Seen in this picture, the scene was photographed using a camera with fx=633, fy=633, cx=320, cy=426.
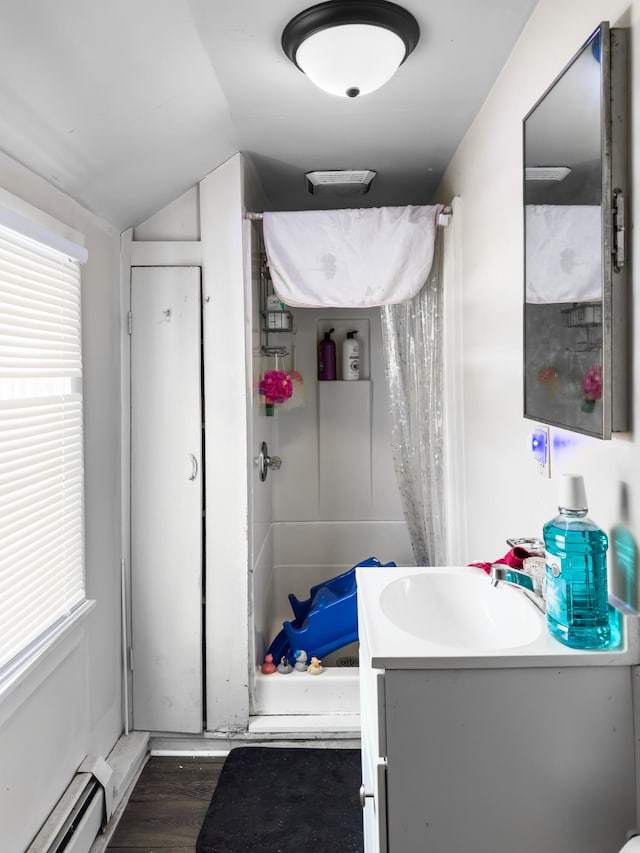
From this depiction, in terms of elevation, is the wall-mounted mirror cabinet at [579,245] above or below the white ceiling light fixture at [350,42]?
below

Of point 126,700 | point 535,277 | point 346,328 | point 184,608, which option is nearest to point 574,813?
point 535,277

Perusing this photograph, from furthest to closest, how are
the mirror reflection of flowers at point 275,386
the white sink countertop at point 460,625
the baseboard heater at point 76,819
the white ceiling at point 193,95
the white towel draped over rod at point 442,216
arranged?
1. the mirror reflection of flowers at point 275,386
2. the white towel draped over rod at point 442,216
3. the baseboard heater at point 76,819
4. the white ceiling at point 193,95
5. the white sink countertop at point 460,625

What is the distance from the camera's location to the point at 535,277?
144cm

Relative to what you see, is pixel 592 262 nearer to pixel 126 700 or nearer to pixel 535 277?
pixel 535 277

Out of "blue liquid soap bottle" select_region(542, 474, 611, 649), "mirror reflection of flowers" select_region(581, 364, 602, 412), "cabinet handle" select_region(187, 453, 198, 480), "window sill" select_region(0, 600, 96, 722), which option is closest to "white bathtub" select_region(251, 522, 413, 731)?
"cabinet handle" select_region(187, 453, 198, 480)

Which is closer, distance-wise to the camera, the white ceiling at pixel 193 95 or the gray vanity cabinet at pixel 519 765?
the gray vanity cabinet at pixel 519 765

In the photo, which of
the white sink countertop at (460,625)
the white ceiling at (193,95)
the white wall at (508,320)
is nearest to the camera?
the white sink countertop at (460,625)

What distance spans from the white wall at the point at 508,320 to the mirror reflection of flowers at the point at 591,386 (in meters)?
0.07

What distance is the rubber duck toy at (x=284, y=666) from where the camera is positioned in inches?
99.8

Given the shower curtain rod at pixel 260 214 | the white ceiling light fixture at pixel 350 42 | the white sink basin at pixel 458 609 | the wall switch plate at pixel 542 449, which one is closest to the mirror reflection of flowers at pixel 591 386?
the wall switch plate at pixel 542 449

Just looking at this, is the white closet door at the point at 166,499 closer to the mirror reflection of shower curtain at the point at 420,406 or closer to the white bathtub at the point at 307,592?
the white bathtub at the point at 307,592

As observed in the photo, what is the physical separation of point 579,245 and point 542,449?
0.50 metres

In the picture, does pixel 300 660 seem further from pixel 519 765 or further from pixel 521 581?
pixel 519 765

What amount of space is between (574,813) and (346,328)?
2.72m
